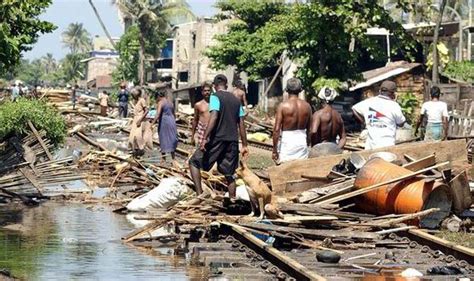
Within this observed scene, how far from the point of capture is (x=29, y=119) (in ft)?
56.9

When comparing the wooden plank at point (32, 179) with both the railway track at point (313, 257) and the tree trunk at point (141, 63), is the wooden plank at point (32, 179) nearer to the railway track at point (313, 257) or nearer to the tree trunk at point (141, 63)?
the railway track at point (313, 257)

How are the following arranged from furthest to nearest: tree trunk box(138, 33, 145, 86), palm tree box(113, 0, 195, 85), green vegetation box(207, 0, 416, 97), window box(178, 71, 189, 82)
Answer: window box(178, 71, 189, 82), palm tree box(113, 0, 195, 85), tree trunk box(138, 33, 145, 86), green vegetation box(207, 0, 416, 97)

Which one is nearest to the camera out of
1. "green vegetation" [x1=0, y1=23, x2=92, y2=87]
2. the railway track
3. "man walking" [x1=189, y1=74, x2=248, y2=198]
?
the railway track

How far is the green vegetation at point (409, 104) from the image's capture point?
127 ft

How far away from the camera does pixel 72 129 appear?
34906mm

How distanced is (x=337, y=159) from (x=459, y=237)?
247 centimetres

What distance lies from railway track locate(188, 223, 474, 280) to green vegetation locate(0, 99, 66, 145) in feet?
21.4

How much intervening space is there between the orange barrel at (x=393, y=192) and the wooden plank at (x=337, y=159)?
46.0 inches

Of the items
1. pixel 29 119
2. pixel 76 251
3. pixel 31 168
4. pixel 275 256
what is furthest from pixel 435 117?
pixel 275 256

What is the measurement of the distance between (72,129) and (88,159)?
14.2m

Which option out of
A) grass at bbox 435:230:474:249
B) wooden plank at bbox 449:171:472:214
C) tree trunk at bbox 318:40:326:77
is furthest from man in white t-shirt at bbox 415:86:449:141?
tree trunk at bbox 318:40:326:77

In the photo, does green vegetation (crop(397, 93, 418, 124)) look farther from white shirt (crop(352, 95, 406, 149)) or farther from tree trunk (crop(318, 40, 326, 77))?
white shirt (crop(352, 95, 406, 149))

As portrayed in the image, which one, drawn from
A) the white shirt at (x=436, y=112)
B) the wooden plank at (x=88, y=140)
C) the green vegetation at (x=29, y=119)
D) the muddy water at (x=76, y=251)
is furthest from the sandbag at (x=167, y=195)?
the wooden plank at (x=88, y=140)

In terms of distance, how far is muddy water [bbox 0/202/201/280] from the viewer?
940 centimetres
